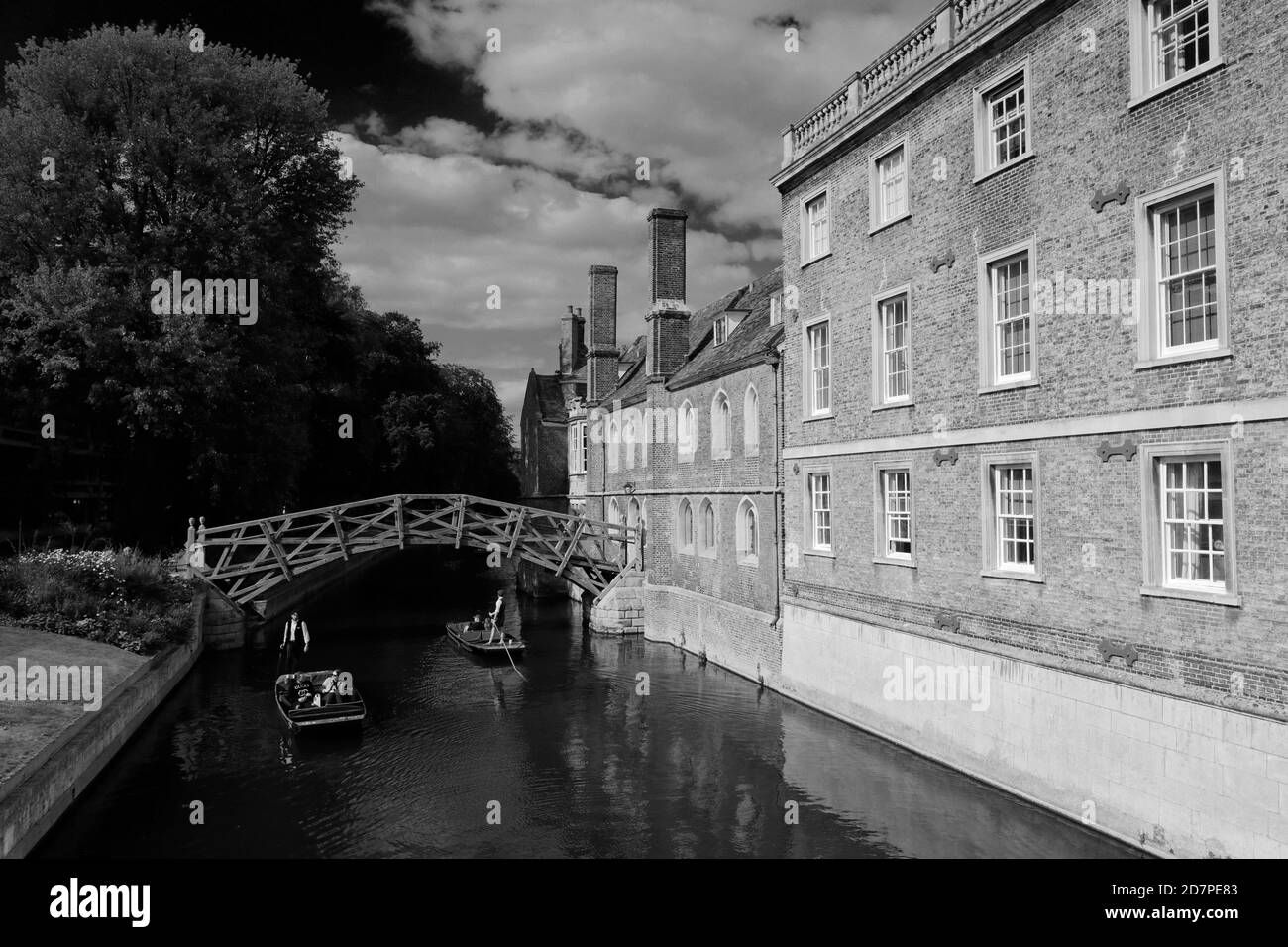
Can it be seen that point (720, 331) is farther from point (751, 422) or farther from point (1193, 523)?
point (1193, 523)

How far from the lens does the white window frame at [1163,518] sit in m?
9.71

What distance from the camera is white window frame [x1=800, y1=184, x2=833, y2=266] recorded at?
18.3 m

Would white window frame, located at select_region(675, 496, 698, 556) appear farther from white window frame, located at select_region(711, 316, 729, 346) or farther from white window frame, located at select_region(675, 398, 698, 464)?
white window frame, located at select_region(711, 316, 729, 346)

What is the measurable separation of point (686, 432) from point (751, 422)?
484 cm

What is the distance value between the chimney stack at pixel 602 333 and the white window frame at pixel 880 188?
67.2ft

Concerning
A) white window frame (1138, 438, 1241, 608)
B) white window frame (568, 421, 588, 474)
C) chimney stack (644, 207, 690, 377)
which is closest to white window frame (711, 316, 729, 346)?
chimney stack (644, 207, 690, 377)

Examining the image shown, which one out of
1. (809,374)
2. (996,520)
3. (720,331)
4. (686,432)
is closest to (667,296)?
(720,331)

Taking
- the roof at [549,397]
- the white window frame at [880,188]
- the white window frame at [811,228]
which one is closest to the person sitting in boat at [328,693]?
the white window frame at [811,228]

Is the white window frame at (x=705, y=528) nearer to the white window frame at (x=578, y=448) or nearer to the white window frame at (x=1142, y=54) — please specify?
the white window frame at (x=578, y=448)

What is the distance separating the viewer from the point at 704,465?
2595 cm
